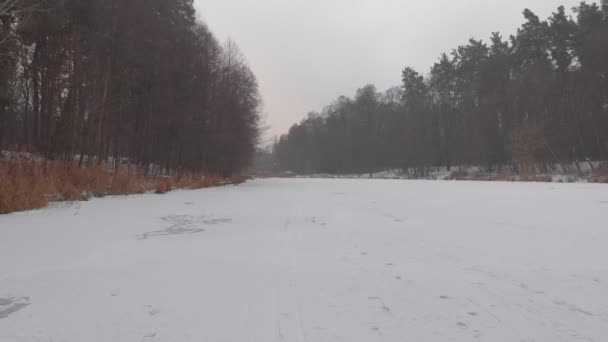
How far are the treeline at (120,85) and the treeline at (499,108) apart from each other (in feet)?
74.9

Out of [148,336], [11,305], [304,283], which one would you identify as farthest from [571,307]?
[11,305]

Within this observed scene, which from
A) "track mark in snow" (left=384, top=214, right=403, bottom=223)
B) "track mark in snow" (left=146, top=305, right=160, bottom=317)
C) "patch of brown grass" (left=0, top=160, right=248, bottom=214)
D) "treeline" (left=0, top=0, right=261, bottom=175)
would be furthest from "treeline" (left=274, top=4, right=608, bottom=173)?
"track mark in snow" (left=146, top=305, right=160, bottom=317)

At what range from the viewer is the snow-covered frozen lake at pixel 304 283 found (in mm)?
1554

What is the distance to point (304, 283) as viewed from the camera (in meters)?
2.20

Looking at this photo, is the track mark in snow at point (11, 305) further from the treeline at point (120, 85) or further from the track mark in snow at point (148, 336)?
the treeline at point (120, 85)

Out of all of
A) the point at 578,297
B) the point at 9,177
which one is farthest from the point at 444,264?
the point at 9,177

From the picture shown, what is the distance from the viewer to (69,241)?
3367mm

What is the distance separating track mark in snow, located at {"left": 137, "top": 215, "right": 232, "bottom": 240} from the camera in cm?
390

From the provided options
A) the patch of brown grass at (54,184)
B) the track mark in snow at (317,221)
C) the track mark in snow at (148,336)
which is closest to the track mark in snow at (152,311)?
the track mark in snow at (148,336)

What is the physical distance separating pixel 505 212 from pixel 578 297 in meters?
3.95

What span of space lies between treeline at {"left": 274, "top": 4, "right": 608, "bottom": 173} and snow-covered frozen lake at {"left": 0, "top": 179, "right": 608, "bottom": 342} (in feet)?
90.3

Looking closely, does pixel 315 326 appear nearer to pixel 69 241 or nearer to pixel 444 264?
pixel 444 264

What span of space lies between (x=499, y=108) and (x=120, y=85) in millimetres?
35073

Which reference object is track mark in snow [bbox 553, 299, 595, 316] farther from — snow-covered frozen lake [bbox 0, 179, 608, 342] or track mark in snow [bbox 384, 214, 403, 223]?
track mark in snow [bbox 384, 214, 403, 223]
